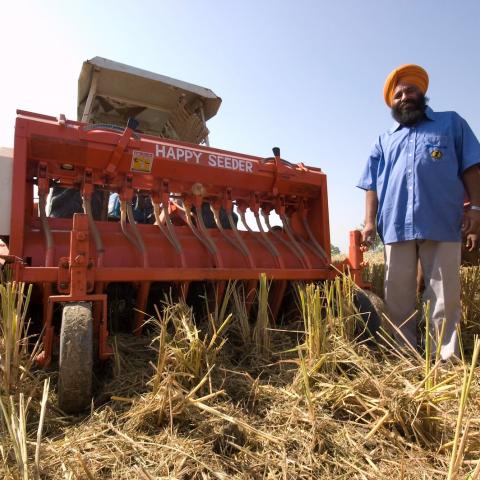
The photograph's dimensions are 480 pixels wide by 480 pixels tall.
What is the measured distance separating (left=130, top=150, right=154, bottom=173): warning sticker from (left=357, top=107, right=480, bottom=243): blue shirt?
Result: 1732 millimetres

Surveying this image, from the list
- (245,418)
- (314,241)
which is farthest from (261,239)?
(245,418)

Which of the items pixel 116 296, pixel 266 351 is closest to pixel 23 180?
pixel 116 296

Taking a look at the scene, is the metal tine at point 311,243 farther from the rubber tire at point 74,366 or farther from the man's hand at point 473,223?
the rubber tire at point 74,366

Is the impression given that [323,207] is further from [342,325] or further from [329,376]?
[329,376]

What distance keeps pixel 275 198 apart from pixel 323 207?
1.36ft

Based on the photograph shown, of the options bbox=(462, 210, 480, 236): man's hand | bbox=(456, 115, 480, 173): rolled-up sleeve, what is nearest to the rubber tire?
bbox=(462, 210, 480, 236): man's hand

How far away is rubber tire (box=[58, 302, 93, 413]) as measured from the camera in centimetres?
182

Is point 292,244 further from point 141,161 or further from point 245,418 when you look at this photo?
point 245,418

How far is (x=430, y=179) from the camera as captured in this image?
279cm

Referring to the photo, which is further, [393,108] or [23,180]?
[393,108]

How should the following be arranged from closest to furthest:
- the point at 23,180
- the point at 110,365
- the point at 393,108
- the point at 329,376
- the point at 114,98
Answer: the point at 329,376 → the point at 110,365 → the point at 23,180 → the point at 393,108 → the point at 114,98

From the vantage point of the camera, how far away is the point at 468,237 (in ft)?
8.91

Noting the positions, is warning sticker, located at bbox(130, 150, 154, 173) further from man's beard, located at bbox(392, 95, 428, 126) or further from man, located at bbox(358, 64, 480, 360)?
man's beard, located at bbox(392, 95, 428, 126)

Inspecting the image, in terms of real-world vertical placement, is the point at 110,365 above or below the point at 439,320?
below
